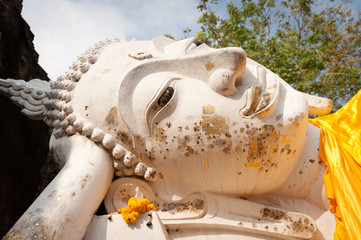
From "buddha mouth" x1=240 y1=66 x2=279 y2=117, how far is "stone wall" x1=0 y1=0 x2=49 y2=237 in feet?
7.99

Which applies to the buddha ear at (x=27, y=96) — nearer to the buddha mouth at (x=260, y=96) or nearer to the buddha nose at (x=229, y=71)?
the buddha nose at (x=229, y=71)

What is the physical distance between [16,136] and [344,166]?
3079 mm

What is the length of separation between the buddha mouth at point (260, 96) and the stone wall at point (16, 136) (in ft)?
7.99

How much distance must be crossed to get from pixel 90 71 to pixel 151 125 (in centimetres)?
70

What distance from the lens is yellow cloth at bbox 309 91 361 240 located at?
5.62ft

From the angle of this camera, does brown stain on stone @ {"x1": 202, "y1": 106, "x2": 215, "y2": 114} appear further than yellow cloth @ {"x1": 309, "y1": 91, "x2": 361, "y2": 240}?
Yes

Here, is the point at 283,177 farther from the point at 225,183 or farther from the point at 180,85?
the point at 180,85

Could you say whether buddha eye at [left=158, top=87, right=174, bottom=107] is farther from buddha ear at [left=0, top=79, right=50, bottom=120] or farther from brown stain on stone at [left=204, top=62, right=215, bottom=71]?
buddha ear at [left=0, top=79, right=50, bottom=120]

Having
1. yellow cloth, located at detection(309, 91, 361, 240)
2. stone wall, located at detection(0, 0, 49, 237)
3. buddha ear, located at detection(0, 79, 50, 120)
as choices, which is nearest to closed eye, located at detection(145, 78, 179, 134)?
buddha ear, located at detection(0, 79, 50, 120)

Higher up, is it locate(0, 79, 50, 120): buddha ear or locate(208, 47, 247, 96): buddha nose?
locate(208, 47, 247, 96): buddha nose

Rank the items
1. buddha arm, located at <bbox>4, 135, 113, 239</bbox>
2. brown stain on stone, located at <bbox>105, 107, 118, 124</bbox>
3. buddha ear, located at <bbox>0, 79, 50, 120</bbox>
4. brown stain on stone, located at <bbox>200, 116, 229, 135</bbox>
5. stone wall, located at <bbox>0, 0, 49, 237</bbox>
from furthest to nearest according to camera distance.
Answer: stone wall, located at <bbox>0, 0, 49, 237</bbox> < buddha ear, located at <bbox>0, 79, 50, 120</bbox> < brown stain on stone, located at <bbox>105, 107, 118, 124</bbox> < brown stain on stone, located at <bbox>200, 116, 229, 135</bbox> < buddha arm, located at <bbox>4, 135, 113, 239</bbox>

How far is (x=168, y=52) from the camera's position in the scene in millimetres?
2250

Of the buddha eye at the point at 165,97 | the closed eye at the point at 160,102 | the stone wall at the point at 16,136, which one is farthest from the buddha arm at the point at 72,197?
the stone wall at the point at 16,136

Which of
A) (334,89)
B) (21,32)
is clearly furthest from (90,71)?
(334,89)
